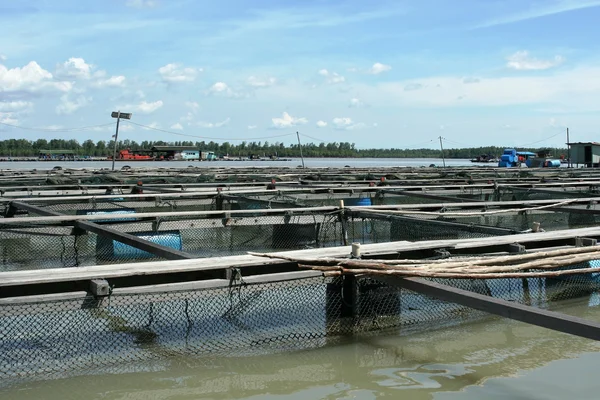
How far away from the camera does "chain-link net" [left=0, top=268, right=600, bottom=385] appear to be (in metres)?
5.91

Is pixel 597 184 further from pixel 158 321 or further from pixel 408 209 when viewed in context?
pixel 158 321

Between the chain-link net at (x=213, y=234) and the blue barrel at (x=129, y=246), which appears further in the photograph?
the blue barrel at (x=129, y=246)

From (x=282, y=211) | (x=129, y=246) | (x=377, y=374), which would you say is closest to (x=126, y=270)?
(x=377, y=374)

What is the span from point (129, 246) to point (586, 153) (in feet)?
150

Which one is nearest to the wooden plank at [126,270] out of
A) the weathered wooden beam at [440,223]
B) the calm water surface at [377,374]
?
the calm water surface at [377,374]

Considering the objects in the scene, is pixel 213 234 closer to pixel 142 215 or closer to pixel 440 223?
pixel 142 215

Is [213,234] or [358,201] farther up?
[358,201]

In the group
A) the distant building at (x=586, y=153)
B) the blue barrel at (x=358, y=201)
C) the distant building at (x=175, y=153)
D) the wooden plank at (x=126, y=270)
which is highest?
the distant building at (x=175, y=153)

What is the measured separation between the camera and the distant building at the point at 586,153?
48.6 meters

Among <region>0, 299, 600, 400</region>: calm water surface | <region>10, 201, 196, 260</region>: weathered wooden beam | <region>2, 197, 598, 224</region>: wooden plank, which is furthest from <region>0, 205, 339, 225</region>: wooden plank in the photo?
<region>0, 299, 600, 400</region>: calm water surface

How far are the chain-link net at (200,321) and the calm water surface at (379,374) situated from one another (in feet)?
0.64

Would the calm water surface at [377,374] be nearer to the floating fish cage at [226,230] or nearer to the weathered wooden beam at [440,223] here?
the weathered wooden beam at [440,223]

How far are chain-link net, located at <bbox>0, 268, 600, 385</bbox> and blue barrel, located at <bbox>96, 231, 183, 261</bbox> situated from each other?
429cm

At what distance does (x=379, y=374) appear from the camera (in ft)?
20.5
